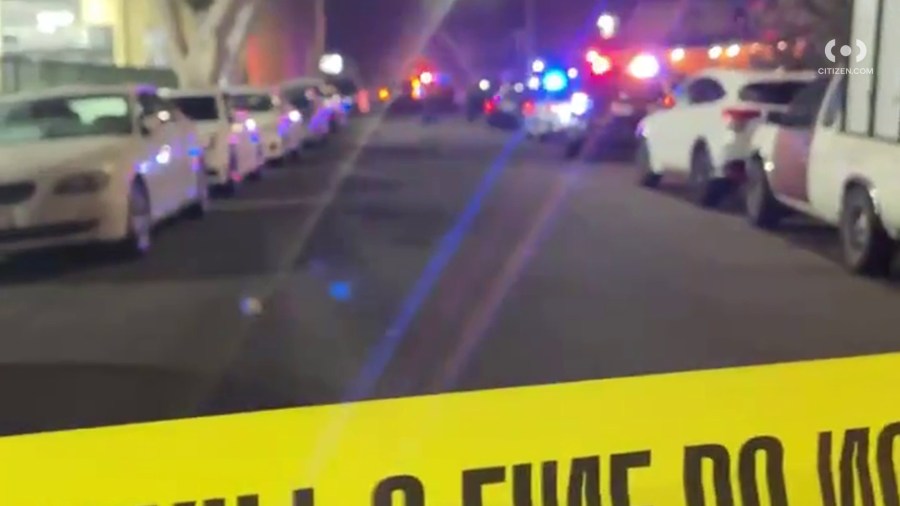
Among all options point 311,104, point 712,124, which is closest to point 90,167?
point 311,104

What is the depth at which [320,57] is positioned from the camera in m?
1.86

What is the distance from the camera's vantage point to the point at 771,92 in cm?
205

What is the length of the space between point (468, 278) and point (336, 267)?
20 cm

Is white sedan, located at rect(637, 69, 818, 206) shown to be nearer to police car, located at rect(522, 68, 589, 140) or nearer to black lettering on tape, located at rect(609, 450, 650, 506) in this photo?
police car, located at rect(522, 68, 589, 140)

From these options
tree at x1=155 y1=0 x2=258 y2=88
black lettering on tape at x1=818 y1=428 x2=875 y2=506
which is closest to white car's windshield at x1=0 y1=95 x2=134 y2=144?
tree at x1=155 y1=0 x2=258 y2=88

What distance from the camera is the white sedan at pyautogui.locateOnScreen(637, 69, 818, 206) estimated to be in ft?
6.60

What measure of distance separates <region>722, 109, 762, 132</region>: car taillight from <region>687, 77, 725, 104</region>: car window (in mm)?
43

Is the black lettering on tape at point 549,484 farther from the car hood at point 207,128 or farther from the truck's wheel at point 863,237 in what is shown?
the car hood at point 207,128

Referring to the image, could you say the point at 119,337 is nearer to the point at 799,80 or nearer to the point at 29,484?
the point at 29,484

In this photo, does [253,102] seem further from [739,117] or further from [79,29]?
[739,117]

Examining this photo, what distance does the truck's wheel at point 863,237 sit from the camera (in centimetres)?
201

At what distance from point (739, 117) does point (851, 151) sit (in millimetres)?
188

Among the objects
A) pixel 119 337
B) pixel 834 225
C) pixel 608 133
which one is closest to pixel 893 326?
pixel 834 225

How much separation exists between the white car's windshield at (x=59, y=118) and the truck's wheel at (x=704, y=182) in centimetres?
92
